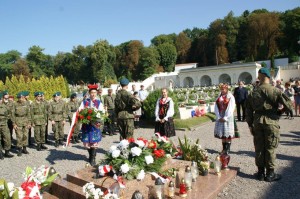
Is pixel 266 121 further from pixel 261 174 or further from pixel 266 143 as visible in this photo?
pixel 261 174

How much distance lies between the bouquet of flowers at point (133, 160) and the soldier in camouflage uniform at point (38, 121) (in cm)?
544

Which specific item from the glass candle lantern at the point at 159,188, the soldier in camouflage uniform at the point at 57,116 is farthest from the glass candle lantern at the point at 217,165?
the soldier in camouflage uniform at the point at 57,116

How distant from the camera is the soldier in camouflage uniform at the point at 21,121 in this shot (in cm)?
918

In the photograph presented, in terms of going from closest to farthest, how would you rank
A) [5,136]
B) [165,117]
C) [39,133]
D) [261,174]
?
[261,174], [165,117], [5,136], [39,133]

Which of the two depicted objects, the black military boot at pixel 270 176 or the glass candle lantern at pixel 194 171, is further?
the black military boot at pixel 270 176

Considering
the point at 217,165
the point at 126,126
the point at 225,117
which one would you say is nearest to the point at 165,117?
the point at 126,126

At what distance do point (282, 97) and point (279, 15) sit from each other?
60.7 m

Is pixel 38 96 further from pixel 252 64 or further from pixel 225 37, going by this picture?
pixel 225 37

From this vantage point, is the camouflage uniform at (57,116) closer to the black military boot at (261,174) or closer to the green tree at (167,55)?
the black military boot at (261,174)

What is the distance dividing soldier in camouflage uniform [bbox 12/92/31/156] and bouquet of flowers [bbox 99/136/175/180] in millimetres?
5234

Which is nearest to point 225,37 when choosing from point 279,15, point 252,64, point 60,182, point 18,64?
point 279,15

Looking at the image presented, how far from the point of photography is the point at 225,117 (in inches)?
276

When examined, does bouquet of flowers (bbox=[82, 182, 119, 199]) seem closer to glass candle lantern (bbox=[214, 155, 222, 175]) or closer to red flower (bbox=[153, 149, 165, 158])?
red flower (bbox=[153, 149, 165, 158])

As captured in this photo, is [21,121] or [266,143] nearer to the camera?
[266,143]
